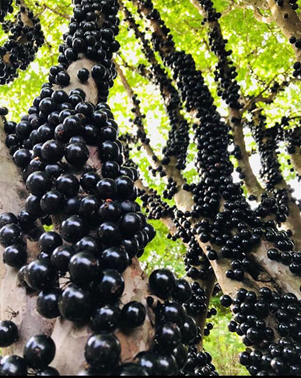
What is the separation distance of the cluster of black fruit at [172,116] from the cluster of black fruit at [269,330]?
8.43ft

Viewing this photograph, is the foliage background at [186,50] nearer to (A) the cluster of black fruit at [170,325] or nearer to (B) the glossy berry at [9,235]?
(B) the glossy berry at [9,235]

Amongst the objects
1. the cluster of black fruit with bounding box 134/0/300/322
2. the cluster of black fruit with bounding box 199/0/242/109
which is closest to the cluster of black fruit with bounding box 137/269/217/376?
the cluster of black fruit with bounding box 134/0/300/322

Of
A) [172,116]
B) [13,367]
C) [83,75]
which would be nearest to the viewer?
[13,367]

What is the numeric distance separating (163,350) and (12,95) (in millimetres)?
7535

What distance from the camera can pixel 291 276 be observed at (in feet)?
11.6

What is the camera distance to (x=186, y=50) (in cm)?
886

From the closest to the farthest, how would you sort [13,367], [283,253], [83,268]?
[13,367] < [83,268] < [283,253]

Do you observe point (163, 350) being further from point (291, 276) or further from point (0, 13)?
point (0, 13)

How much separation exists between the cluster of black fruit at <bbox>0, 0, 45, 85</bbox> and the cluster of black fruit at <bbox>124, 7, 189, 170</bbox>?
2.32 meters

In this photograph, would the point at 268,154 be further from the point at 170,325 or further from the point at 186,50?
the point at 170,325

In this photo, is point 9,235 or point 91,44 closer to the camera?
point 9,235

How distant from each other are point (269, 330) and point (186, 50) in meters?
7.39

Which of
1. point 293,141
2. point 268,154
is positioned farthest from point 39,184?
point 293,141

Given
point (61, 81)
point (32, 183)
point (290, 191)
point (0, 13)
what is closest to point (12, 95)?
point (0, 13)
